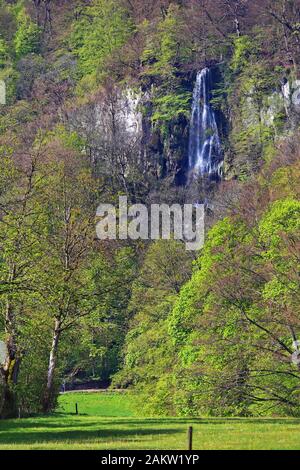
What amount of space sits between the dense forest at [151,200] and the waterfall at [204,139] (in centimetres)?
52

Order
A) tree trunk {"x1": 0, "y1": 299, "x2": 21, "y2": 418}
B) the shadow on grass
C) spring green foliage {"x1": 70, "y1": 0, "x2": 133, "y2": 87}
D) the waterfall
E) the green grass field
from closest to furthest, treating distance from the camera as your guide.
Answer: the green grass field
the shadow on grass
tree trunk {"x1": 0, "y1": 299, "x2": 21, "y2": 418}
the waterfall
spring green foliage {"x1": 70, "y1": 0, "x2": 133, "y2": 87}

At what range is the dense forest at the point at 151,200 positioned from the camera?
140ft

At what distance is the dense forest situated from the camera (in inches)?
1677

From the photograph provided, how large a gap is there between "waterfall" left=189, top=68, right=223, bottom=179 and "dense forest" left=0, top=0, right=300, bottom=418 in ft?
1.71

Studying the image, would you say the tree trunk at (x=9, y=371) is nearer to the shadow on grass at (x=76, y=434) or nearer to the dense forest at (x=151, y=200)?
the dense forest at (x=151, y=200)

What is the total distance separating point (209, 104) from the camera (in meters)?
124

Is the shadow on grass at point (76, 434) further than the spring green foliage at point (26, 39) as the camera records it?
No

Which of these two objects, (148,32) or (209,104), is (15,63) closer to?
(148,32)

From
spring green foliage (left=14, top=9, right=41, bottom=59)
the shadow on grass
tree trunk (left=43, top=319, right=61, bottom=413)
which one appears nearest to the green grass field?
the shadow on grass

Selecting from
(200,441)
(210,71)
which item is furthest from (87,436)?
(210,71)

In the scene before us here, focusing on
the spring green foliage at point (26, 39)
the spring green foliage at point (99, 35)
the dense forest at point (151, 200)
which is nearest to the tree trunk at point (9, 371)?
the dense forest at point (151, 200)

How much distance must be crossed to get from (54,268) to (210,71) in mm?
94250

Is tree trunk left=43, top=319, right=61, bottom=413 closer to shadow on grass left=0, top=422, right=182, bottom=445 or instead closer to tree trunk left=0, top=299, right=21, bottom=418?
tree trunk left=0, top=299, right=21, bottom=418

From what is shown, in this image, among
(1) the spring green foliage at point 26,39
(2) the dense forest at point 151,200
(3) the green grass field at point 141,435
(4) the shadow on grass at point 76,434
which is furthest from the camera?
(1) the spring green foliage at point 26,39
